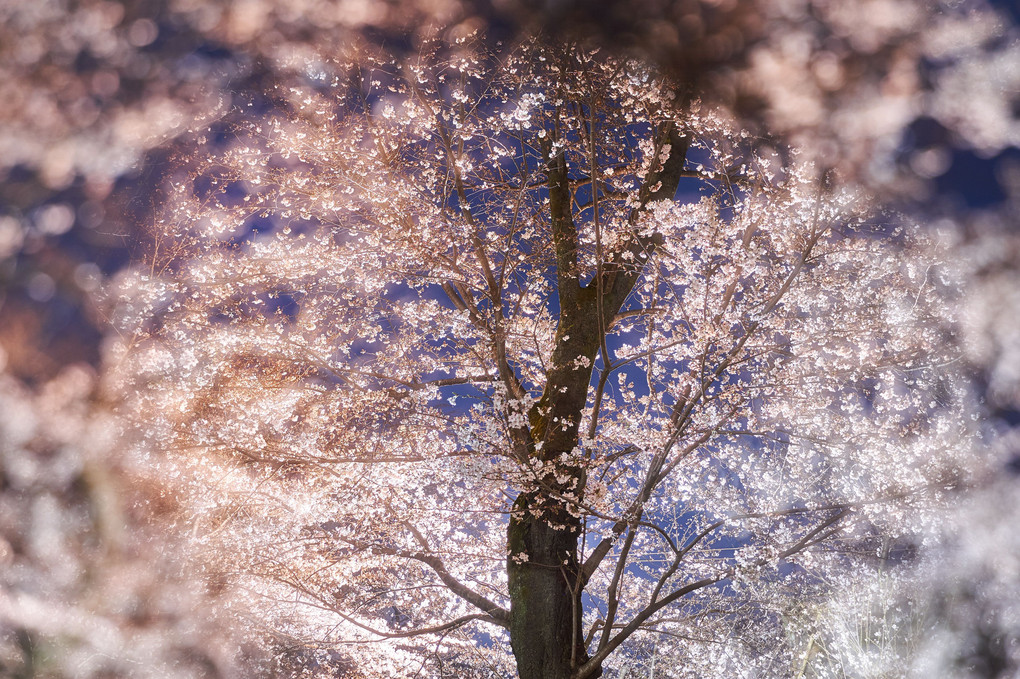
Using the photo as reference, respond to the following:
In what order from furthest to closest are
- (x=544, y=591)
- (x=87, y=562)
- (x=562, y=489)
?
(x=87, y=562) < (x=562, y=489) < (x=544, y=591)

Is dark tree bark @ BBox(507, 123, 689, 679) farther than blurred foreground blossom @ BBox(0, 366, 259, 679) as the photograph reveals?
Yes

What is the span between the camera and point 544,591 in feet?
16.9

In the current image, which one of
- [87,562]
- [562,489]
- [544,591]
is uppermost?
[87,562]

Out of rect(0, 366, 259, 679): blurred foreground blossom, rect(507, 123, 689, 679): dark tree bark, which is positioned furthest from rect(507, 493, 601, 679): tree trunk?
rect(0, 366, 259, 679): blurred foreground blossom

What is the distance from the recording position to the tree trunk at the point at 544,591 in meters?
4.90

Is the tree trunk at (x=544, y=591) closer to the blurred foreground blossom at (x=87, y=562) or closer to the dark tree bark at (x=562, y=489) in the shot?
the dark tree bark at (x=562, y=489)

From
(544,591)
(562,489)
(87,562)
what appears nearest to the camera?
(544,591)

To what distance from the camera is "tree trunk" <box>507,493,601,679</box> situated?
490cm

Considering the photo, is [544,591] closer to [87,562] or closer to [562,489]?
[562,489]

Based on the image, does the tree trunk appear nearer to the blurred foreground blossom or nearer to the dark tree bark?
the dark tree bark

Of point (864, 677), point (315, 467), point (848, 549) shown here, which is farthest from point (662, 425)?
point (864, 677)

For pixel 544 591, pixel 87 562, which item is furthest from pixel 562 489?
pixel 87 562

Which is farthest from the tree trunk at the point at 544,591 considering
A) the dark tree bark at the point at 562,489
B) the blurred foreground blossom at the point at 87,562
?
the blurred foreground blossom at the point at 87,562

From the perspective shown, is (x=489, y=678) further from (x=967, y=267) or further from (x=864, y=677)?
(x=967, y=267)
